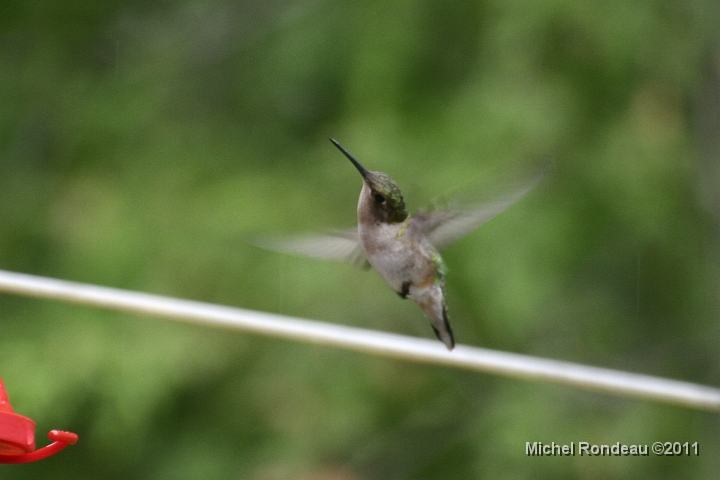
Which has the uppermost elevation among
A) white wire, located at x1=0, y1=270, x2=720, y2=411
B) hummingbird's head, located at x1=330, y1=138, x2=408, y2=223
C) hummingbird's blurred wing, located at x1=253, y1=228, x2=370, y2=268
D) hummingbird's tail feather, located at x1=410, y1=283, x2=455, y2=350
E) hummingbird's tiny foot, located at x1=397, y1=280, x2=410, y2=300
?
hummingbird's head, located at x1=330, y1=138, x2=408, y2=223

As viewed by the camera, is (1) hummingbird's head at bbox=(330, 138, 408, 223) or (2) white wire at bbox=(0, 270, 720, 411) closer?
(1) hummingbird's head at bbox=(330, 138, 408, 223)

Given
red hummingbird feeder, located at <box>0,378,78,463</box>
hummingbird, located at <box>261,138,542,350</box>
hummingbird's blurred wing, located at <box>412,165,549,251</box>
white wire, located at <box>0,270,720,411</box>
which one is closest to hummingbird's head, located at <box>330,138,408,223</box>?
hummingbird, located at <box>261,138,542,350</box>

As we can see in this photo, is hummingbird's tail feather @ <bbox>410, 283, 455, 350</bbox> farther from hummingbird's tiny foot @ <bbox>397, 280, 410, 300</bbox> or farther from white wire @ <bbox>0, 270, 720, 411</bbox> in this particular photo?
white wire @ <bbox>0, 270, 720, 411</bbox>

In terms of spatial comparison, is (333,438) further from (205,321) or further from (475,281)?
(205,321)

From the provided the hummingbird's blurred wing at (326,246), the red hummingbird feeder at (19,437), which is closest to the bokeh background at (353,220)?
the hummingbird's blurred wing at (326,246)

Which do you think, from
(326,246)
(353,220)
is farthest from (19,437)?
(353,220)

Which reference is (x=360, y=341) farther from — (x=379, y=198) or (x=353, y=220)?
(x=353, y=220)

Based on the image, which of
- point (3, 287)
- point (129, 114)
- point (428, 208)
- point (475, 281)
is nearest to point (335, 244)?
point (428, 208)
